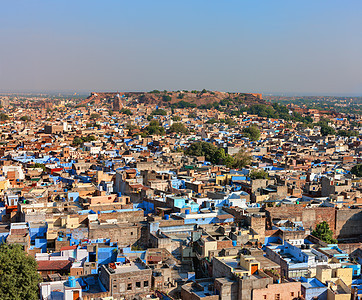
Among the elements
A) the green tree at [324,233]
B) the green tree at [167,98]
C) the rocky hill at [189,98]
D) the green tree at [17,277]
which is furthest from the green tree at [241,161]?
the green tree at [167,98]

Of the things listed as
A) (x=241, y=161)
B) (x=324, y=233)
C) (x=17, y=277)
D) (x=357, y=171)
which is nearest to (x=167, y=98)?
(x=241, y=161)

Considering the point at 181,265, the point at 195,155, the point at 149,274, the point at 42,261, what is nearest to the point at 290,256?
the point at 181,265

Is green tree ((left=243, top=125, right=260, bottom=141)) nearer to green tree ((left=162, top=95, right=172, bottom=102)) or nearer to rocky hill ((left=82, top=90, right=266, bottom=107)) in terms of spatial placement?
rocky hill ((left=82, top=90, right=266, bottom=107))

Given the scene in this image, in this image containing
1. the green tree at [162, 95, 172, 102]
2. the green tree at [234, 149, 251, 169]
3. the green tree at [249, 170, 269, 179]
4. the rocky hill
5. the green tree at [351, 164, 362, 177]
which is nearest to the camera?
the green tree at [249, 170, 269, 179]

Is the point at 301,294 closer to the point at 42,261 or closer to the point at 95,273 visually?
the point at 95,273

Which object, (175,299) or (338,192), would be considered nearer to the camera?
(175,299)

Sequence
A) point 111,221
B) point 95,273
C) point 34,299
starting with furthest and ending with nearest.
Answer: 1. point 111,221
2. point 95,273
3. point 34,299

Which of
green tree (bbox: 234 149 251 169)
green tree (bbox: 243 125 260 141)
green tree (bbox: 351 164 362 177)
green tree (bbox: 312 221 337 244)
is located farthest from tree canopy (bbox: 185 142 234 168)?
green tree (bbox: 312 221 337 244)

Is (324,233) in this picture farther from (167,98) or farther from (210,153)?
(167,98)
